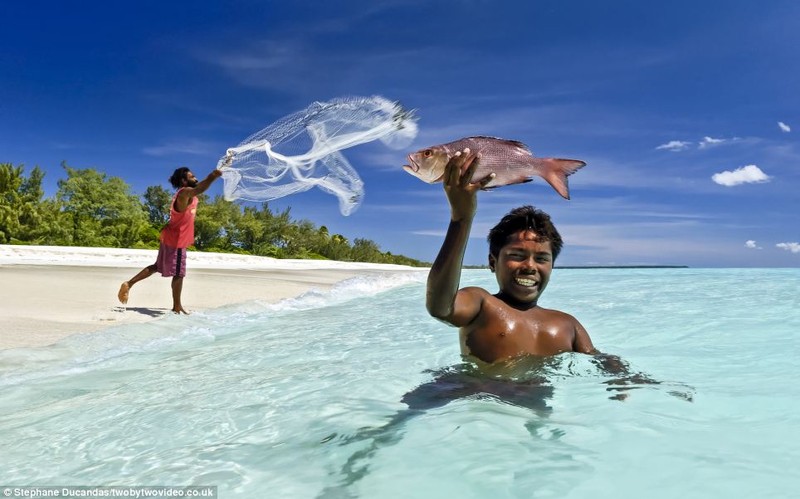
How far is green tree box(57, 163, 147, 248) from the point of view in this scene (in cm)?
3738

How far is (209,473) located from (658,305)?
9491 mm

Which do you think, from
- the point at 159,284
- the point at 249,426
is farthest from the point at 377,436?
the point at 159,284

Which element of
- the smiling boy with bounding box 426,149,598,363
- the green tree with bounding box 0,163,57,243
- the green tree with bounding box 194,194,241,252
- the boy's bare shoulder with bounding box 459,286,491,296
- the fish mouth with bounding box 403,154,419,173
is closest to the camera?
the fish mouth with bounding box 403,154,419,173

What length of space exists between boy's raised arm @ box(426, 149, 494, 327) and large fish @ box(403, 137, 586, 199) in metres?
0.03

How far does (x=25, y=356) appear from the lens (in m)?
4.36

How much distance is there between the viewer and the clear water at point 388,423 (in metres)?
2.06

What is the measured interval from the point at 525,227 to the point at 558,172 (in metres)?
0.93

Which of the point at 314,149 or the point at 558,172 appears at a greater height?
the point at 314,149

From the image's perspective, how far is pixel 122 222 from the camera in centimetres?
4178

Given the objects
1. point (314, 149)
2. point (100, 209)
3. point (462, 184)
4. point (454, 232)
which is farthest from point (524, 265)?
point (100, 209)

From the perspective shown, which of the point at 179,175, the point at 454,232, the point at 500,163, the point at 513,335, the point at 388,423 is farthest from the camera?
the point at 179,175

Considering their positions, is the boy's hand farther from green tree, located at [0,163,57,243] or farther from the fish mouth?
green tree, located at [0,163,57,243]

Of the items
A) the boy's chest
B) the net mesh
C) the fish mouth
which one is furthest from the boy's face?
the fish mouth

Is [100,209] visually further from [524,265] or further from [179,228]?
[524,265]
